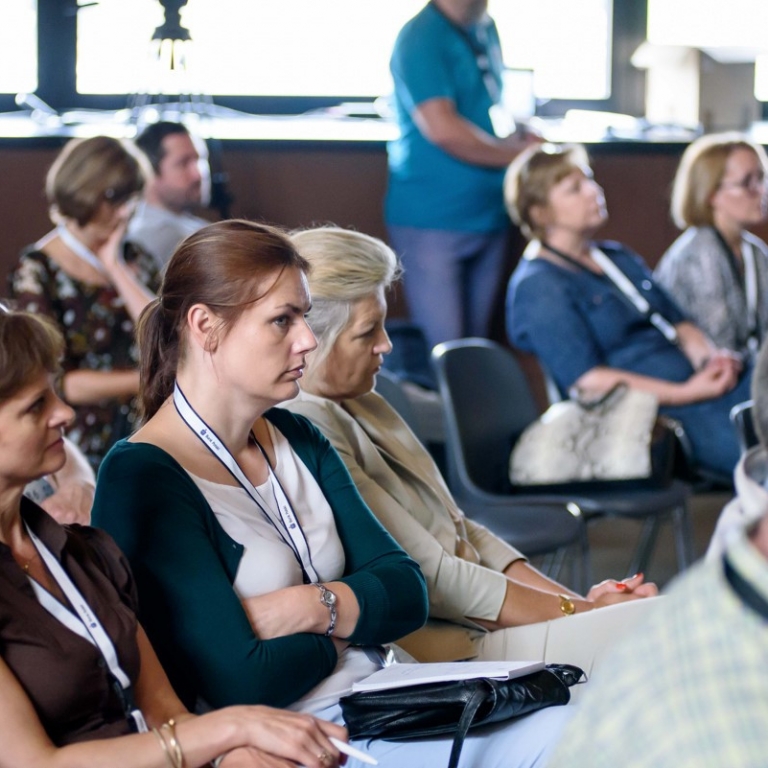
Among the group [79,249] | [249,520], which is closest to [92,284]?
[79,249]

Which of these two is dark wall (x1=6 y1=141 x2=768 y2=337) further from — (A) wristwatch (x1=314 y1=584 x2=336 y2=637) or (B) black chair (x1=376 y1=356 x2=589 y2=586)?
(A) wristwatch (x1=314 y1=584 x2=336 y2=637)

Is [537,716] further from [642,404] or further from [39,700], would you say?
[642,404]

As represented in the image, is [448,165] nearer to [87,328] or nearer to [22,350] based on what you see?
[87,328]

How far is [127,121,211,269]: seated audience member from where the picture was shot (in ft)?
13.5

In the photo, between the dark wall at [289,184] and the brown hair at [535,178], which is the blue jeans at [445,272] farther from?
the brown hair at [535,178]

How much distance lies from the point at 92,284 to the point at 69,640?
6.45 ft

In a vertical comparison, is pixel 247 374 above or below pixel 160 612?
above

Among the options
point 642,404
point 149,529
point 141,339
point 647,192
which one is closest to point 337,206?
point 647,192

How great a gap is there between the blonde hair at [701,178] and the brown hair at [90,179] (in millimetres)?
2015

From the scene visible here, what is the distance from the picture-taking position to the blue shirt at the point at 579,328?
3863 millimetres

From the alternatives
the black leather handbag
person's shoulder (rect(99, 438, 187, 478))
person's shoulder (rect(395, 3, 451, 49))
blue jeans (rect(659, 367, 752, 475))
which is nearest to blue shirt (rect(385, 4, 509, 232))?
person's shoulder (rect(395, 3, 451, 49))

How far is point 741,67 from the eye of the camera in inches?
216

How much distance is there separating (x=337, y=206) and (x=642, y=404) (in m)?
1.78

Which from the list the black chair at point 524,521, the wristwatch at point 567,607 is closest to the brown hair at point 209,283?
the wristwatch at point 567,607
